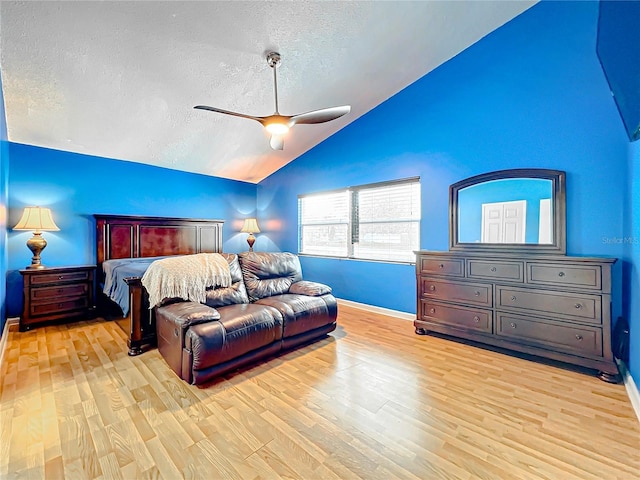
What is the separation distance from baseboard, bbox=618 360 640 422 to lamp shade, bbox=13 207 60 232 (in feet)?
19.2

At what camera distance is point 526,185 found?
2.95 metres

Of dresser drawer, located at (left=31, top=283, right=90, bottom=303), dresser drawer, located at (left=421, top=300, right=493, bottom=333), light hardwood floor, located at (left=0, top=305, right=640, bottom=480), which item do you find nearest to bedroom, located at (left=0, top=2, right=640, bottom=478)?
dresser drawer, located at (left=31, top=283, right=90, bottom=303)

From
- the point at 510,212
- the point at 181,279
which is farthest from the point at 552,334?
the point at 181,279

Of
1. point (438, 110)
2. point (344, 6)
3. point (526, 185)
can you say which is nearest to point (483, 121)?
point (438, 110)

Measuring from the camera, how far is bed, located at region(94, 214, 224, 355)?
2.79 meters

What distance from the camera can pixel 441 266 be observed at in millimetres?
3209

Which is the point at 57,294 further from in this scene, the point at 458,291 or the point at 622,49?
the point at 622,49

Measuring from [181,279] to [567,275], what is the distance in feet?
11.6

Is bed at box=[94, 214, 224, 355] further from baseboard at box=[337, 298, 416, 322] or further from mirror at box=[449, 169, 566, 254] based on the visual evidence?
mirror at box=[449, 169, 566, 254]

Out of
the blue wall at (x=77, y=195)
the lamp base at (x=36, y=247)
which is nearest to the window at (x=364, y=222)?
the blue wall at (x=77, y=195)

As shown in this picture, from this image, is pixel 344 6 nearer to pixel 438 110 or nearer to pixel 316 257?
pixel 438 110

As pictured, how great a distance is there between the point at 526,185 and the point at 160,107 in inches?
166

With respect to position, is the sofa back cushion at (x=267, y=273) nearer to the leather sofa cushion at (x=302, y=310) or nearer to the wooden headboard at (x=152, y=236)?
the leather sofa cushion at (x=302, y=310)

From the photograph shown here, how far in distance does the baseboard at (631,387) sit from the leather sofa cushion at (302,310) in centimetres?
239
